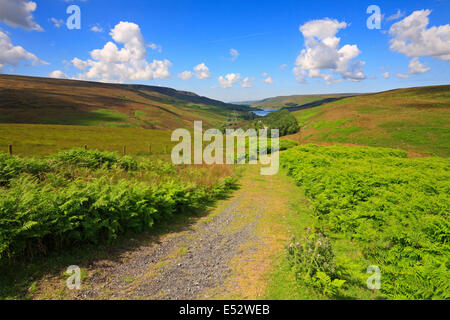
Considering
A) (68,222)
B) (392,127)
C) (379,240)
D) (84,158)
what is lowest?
(379,240)

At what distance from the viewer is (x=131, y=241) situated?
7.66 m

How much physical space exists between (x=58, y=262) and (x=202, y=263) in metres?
3.89

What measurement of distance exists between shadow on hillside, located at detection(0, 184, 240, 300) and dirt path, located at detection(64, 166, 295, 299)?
0.26 metres

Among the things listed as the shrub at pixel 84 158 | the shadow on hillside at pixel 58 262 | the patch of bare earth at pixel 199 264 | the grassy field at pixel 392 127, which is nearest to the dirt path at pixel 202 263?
the patch of bare earth at pixel 199 264

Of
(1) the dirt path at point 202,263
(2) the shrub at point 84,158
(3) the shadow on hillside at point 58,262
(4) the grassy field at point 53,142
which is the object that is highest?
(4) the grassy field at point 53,142

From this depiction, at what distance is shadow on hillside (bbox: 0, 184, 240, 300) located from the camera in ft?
16.2

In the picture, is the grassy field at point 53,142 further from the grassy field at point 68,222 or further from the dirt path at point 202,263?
the dirt path at point 202,263

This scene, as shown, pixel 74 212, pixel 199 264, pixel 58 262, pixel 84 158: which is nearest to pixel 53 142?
pixel 84 158

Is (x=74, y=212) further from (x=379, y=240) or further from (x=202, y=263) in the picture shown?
(x=379, y=240)

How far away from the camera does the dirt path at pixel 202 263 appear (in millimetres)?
5266

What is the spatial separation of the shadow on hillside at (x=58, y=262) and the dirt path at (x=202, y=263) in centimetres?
26

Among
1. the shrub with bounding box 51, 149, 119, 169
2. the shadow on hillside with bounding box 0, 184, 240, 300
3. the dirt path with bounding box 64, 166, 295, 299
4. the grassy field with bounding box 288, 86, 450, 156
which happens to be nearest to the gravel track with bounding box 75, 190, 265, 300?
the dirt path with bounding box 64, 166, 295, 299

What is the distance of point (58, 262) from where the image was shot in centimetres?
595
